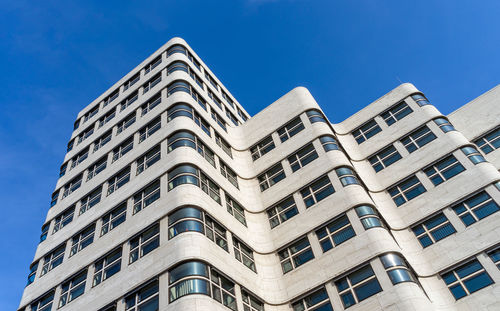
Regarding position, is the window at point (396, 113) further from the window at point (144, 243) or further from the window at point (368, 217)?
the window at point (144, 243)

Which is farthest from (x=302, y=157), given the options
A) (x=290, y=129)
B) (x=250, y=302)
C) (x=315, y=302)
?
(x=250, y=302)

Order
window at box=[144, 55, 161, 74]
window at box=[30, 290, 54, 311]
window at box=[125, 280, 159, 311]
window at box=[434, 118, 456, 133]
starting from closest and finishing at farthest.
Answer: window at box=[125, 280, 159, 311], window at box=[30, 290, 54, 311], window at box=[434, 118, 456, 133], window at box=[144, 55, 161, 74]

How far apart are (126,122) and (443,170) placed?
25.9 meters

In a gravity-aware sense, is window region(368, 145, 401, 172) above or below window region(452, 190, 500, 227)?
above

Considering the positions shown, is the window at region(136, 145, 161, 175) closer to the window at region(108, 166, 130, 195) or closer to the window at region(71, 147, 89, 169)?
the window at region(108, 166, 130, 195)

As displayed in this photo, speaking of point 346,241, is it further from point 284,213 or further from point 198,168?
point 198,168

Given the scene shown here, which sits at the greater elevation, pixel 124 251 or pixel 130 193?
pixel 130 193

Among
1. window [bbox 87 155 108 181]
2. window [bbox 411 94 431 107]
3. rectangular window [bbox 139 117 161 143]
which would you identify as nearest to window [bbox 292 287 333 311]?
rectangular window [bbox 139 117 161 143]

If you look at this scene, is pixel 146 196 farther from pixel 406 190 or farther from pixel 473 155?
pixel 473 155

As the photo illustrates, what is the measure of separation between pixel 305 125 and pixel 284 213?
26.4 ft

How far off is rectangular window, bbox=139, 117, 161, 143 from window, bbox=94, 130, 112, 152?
5016 mm

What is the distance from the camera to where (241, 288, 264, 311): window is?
23.3 metres

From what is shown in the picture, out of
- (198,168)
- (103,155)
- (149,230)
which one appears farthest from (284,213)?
(103,155)

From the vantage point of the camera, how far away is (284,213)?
29656mm
